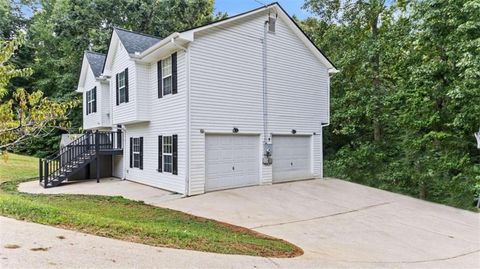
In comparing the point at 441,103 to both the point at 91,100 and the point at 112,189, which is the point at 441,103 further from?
the point at 91,100

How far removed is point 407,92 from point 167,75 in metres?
10.7

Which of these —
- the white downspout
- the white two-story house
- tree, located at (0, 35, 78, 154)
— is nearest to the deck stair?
the white two-story house

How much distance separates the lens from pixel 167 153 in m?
12.4

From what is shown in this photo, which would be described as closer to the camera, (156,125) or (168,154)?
(168,154)

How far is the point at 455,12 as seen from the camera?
12.5 meters

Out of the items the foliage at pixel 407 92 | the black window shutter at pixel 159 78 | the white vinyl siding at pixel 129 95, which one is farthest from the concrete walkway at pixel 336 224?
the black window shutter at pixel 159 78

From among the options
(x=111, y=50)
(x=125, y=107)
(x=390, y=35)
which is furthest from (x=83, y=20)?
(x=390, y=35)

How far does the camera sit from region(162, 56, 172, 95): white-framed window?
12336 mm

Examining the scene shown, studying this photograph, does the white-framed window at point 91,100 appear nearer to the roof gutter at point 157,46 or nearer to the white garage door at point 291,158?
the roof gutter at point 157,46

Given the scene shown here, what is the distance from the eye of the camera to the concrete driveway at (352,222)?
655cm

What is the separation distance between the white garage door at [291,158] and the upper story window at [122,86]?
670 cm

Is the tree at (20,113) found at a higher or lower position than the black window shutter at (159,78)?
lower

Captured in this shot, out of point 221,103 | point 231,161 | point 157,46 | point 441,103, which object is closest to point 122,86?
point 157,46

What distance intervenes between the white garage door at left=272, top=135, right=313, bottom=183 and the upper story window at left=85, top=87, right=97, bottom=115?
1115 cm
